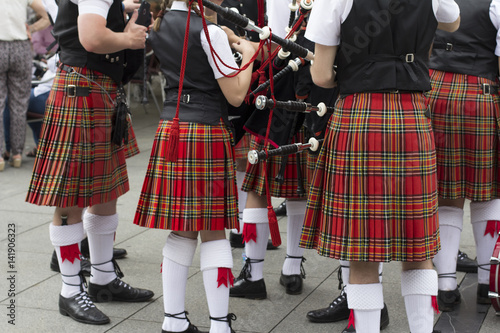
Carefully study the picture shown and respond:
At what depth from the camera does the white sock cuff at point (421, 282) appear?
270 cm

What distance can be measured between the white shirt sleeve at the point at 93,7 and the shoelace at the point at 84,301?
1.35 meters

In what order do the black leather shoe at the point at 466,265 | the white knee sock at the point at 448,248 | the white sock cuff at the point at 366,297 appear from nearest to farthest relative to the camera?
the white sock cuff at the point at 366,297
the white knee sock at the point at 448,248
the black leather shoe at the point at 466,265

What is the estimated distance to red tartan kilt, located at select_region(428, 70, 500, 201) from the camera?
3.54m

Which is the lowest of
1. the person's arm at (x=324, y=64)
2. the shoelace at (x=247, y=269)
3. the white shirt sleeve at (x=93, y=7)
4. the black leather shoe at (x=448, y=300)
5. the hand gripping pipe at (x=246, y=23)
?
the black leather shoe at (x=448, y=300)

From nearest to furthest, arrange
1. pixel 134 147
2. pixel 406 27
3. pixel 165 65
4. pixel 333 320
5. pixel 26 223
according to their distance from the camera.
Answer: pixel 406 27
pixel 165 65
pixel 333 320
pixel 134 147
pixel 26 223

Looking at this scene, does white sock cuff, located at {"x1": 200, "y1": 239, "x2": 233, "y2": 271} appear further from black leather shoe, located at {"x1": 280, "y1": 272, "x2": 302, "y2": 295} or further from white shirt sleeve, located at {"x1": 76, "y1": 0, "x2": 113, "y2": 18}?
white shirt sleeve, located at {"x1": 76, "y1": 0, "x2": 113, "y2": 18}

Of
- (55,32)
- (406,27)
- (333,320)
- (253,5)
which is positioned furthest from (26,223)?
(406,27)

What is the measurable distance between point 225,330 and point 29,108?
490cm

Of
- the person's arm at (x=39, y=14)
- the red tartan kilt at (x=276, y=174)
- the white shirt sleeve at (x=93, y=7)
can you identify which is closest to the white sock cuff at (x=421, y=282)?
the red tartan kilt at (x=276, y=174)

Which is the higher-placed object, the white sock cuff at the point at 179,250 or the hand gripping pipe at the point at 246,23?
the hand gripping pipe at the point at 246,23

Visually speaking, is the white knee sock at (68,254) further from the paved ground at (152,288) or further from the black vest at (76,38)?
the black vest at (76,38)

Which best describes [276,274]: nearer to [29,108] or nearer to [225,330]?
[225,330]

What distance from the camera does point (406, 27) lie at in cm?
259

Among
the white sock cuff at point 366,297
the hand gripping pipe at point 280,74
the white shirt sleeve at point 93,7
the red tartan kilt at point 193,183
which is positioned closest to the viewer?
the white sock cuff at point 366,297
